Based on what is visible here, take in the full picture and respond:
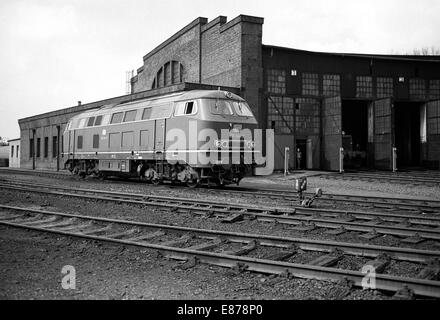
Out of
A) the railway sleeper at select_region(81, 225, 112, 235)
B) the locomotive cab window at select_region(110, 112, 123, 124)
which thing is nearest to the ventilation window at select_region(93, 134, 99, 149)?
the locomotive cab window at select_region(110, 112, 123, 124)

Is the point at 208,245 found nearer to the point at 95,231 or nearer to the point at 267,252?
the point at 267,252

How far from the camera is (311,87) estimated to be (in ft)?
85.3

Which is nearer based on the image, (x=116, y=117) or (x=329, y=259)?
(x=329, y=259)

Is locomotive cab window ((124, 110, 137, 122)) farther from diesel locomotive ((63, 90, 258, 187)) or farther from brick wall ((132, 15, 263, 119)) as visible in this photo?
brick wall ((132, 15, 263, 119))

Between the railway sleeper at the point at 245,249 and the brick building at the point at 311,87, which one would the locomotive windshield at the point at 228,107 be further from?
the railway sleeper at the point at 245,249

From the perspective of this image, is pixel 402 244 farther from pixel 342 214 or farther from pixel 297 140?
pixel 297 140

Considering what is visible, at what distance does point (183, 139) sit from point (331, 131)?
13464mm

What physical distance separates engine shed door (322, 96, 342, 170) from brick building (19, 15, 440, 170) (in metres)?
0.06

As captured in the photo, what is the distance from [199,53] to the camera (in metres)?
28.2

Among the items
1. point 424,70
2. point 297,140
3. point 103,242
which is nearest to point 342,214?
point 103,242

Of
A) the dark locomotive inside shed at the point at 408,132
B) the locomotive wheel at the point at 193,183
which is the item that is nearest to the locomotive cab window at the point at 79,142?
the locomotive wheel at the point at 193,183

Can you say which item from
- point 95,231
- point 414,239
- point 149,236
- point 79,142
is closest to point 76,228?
point 95,231

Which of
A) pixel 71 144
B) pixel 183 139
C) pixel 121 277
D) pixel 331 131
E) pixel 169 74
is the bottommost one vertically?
pixel 121 277
